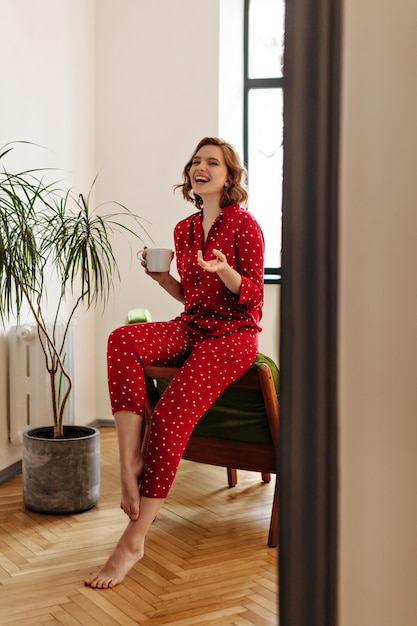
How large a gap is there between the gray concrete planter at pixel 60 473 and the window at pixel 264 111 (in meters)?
1.90

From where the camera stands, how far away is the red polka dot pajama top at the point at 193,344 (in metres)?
2.13

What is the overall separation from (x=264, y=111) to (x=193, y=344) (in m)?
2.20

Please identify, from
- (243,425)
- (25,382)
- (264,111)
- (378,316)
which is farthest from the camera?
(264,111)

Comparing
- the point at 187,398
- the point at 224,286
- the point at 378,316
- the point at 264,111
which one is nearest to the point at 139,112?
the point at 264,111

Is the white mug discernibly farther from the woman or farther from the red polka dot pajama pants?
the red polka dot pajama pants

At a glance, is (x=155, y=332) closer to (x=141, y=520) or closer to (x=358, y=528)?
(x=141, y=520)

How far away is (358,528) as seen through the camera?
476mm

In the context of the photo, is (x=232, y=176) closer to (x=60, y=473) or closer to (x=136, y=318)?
(x=136, y=318)

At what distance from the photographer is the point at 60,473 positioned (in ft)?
8.58

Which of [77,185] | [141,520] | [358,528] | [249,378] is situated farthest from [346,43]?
[77,185]

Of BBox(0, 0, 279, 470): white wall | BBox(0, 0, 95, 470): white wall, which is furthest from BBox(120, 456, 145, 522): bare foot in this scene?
BBox(0, 0, 279, 470): white wall

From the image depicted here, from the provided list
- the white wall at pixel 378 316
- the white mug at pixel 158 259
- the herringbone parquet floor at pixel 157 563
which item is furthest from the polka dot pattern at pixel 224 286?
the white wall at pixel 378 316

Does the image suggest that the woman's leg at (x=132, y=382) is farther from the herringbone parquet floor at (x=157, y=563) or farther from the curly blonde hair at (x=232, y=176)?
the curly blonde hair at (x=232, y=176)

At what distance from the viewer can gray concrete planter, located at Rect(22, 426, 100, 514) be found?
261 cm
